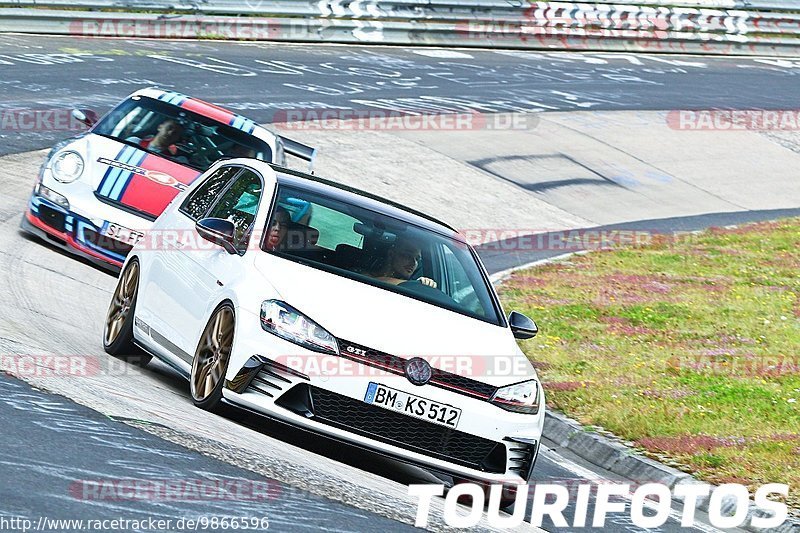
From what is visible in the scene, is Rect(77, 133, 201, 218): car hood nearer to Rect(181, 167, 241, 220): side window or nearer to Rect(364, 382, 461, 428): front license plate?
Rect(181, 167, 241, 220): side window

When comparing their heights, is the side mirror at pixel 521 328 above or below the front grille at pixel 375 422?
above

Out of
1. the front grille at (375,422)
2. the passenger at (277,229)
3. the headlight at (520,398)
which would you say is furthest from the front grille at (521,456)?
the passenger at (277,229)

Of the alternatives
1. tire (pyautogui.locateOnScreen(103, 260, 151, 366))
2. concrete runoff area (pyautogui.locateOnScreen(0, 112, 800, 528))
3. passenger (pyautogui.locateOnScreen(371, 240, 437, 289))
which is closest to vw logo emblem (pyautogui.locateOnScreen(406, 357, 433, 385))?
concrete runoff area (pyautogui.locateOnScreen(0, 112, 800, 528))

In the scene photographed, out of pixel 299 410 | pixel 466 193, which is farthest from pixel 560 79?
Result: pixel 299 410

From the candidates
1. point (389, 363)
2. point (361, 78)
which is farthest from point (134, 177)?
point (361, 78)

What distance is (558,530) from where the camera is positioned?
738 cm

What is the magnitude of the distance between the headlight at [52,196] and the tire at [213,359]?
499 centimetres

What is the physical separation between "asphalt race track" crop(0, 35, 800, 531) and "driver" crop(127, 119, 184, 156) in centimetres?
127

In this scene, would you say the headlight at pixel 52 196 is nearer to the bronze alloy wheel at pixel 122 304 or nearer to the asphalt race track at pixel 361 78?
the bronze alloy wheel at pixel 122 304

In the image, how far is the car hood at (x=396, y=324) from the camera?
7.39 meters

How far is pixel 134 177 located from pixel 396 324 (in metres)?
5.70

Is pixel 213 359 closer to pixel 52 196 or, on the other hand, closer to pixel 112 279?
pixel 112 279

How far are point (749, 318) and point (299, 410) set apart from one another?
8.00m

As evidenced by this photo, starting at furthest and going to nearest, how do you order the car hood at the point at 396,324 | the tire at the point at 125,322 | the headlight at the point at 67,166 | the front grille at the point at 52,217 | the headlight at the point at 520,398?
the headlight at the point at 67,166
the front grille at the point at 52,217
the tire at the point at 125,322
the headlight at the point at 520,398
the car hood at the point at 396,324
